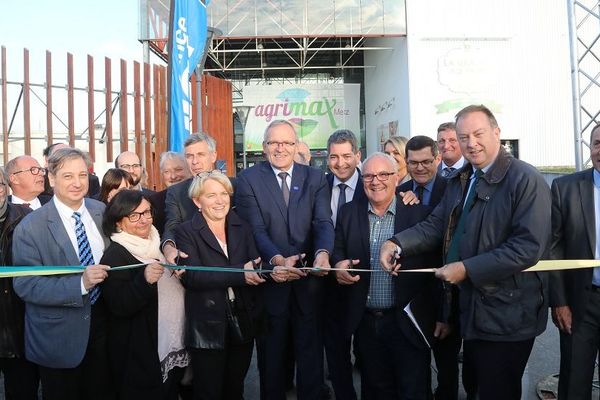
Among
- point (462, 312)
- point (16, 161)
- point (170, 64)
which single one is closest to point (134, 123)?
point (170, 64)

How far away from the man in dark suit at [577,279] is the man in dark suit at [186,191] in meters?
2.32

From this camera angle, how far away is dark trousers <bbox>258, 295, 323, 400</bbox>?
129 inches

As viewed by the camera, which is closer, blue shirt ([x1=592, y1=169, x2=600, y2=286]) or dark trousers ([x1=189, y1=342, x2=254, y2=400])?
blue shirt ([x1=592, y1=169, x2=600, y2=286])

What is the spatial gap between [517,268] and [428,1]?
18997 mm

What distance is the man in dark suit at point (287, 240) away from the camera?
129 inches

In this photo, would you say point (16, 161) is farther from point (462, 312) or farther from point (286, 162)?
point (462, 312)

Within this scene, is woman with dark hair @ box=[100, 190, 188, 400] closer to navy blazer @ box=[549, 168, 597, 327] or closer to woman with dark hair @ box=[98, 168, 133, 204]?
woman with dark hair @ box=[98, 168, 133, 204]

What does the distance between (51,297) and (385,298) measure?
1901 mm

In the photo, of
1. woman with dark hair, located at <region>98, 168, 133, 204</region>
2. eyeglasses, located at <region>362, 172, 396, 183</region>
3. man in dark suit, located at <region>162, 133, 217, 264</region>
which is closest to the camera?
eyeglasses, located at <region>362, 172, 396, 183</region>

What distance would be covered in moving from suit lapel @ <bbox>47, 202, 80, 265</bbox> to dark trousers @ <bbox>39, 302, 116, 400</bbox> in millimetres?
328

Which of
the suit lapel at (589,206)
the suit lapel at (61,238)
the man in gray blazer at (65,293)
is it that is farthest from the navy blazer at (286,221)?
the suit lapel at (589,206)

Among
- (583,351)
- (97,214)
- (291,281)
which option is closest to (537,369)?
(583,351)

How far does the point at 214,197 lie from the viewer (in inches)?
118

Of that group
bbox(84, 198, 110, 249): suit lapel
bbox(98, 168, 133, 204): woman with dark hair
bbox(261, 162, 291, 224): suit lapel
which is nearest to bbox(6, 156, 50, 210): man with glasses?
bbox(98, 168, 133, 204): woman with dark hair
